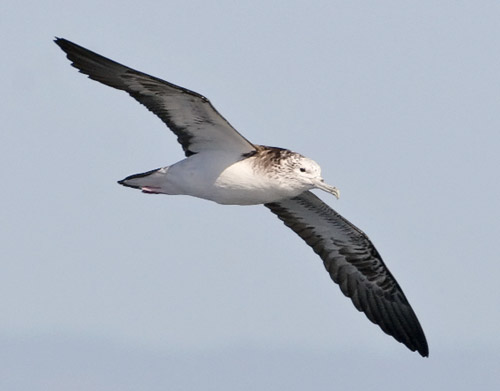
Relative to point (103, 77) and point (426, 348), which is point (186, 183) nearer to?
point (103, 77)

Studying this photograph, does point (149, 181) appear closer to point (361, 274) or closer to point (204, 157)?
point (204, 157)

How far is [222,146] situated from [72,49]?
2566mm

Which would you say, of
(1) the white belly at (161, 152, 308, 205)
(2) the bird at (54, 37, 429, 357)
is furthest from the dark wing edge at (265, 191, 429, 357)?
(1) the white belly at (161, 152, 308, 205)

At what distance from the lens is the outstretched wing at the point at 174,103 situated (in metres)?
14.8

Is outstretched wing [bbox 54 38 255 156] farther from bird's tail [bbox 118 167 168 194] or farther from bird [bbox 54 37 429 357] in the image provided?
bird's tail [bbox 118 167 168 194]

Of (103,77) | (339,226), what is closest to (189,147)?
(103,77)

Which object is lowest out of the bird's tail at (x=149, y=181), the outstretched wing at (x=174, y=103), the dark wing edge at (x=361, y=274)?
the dark wing edge at (x=361, y=274)

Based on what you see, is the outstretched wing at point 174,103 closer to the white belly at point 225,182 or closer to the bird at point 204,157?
the bird at point 204,157

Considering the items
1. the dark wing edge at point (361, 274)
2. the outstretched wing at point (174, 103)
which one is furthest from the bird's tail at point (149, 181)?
the dark wing edge at point (361, 274)

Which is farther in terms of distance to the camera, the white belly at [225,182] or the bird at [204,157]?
the white belly at [225,182]

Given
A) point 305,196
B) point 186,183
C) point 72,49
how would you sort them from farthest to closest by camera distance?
point 305,196, point 186,183, point 72,49

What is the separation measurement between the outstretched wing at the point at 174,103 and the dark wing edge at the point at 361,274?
2.85 metres

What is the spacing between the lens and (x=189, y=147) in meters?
16.1

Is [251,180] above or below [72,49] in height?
below
